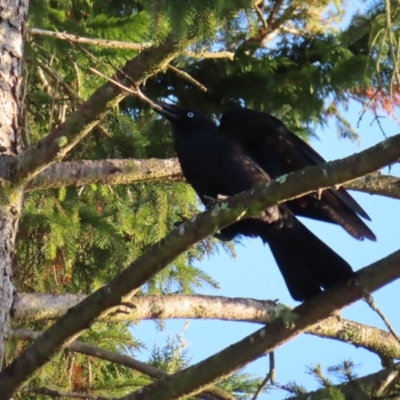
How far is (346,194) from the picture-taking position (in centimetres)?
301

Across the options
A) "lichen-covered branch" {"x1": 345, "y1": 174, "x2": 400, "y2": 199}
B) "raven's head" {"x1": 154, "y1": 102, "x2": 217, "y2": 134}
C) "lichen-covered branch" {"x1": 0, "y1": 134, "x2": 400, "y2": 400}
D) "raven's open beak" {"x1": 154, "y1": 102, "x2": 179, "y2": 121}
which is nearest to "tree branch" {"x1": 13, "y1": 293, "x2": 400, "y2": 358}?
"lichen-covered branch" {"x1": 0, "y1": 134, "x2": 400, "y2": 400}

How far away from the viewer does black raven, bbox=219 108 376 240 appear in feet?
10.5

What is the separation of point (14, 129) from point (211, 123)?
1114 mm

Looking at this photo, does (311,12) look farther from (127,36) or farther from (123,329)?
(123,329)

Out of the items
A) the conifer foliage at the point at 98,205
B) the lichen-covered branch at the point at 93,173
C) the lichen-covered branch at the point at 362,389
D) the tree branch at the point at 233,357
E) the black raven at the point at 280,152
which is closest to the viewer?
the lichen-covered branch at the point at 362,389

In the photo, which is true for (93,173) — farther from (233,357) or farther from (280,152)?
(233,357)

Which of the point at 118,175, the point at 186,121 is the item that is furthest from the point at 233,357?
the point at 186,121

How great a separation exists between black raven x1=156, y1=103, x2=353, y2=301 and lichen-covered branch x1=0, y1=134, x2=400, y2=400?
229mm

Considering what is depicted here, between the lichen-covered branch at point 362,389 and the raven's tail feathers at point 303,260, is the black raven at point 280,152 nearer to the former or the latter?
the raven's tail feathers at point 303,260

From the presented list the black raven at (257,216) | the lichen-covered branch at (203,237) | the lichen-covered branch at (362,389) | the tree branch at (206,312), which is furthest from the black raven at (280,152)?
the lichen-covered branch at (362,389)

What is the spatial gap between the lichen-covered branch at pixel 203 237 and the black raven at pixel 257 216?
23 centimetres

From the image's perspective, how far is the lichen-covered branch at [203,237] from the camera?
211 centimetres

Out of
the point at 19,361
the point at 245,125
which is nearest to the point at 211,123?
the point at 245,125

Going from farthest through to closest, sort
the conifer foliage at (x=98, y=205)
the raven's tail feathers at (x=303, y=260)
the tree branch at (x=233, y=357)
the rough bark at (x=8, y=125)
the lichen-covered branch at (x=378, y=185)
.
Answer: the conifer foliage at (x=98, y=205) → the lichen-covered branch at (x=378, y=185) → the raven's tail feathers at (x=303, y=260) → the rough bark at (x=8, y=125) → the tree branch at (x=233, y=357)
